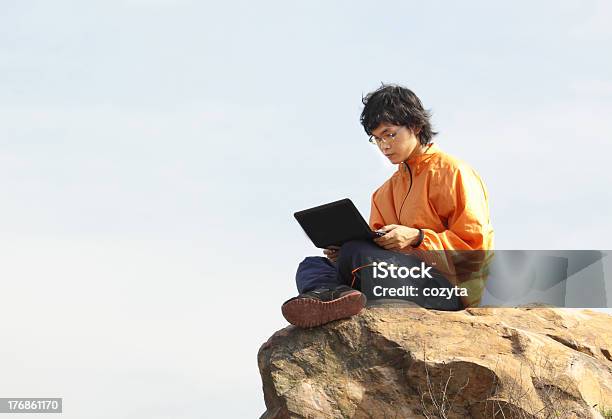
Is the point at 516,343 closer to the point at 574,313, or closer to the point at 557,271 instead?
the point at 557,271

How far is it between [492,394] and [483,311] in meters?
1.09

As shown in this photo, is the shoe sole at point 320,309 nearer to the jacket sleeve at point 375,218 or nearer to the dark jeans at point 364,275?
the dark jeans at point 364,275

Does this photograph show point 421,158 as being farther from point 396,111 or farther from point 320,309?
point 320,309

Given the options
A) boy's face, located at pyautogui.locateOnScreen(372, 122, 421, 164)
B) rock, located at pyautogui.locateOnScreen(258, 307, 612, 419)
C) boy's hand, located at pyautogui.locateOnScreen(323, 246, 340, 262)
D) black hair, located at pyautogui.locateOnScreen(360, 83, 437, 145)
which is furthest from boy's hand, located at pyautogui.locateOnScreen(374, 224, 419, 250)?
black hair, located at pyautogui.locateOnScreen(360, 83, 437, 145)

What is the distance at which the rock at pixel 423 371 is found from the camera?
23.2ft

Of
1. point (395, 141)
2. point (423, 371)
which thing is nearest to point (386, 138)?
point (395, 141)

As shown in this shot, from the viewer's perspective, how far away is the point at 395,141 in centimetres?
762

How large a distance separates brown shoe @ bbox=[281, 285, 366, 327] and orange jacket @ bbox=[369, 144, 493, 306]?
504 millimetres

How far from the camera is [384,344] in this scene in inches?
288

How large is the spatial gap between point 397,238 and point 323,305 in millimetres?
693

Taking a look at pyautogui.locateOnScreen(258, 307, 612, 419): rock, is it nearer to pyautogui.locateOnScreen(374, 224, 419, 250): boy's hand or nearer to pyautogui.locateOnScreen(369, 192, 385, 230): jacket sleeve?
pyautogui.locateOnScreen(374, 224, 419, 250): boy's hand

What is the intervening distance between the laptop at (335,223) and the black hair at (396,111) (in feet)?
2.86

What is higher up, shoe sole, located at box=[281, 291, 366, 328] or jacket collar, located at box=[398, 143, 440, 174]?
jacket collar, located at box=[398, 143, 440, 174]

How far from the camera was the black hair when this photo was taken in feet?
24.9
